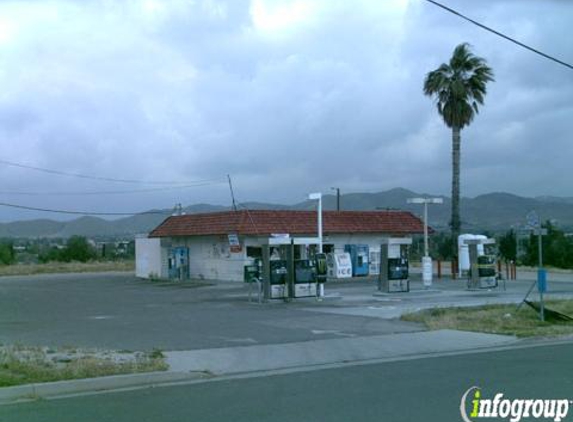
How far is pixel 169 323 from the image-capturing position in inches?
845

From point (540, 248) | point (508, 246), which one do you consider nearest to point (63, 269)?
point (508, 246)

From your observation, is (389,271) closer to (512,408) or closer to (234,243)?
(234,243)

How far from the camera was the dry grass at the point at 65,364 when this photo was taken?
39.9 feet

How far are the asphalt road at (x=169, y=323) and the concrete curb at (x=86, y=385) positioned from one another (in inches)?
130

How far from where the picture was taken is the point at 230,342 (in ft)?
56.4

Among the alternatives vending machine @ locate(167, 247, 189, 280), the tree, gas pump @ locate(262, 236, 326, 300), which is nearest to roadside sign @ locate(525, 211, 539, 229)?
gas pump @ locate(262, 236, 326, 300)

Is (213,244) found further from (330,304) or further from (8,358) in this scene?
(8,358)

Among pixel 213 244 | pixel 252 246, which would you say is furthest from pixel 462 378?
pixel 213 244

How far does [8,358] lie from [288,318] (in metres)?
10.3

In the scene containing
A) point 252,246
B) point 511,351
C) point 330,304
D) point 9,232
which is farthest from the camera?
point 9,232

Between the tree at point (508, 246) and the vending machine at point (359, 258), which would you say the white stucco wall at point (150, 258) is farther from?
the tree at point (508, 246)

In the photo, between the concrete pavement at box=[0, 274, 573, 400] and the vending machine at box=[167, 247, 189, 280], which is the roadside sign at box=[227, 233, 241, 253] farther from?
the concrete pavement at box=[0, 274, 573, 400]

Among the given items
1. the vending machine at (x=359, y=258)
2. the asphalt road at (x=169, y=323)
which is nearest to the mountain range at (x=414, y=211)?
the vending machine at (x=359, y=258)

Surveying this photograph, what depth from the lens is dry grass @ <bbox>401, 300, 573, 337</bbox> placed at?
18.9 meters
